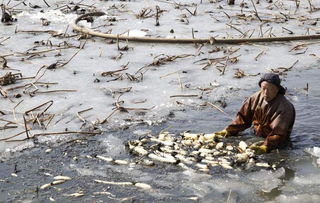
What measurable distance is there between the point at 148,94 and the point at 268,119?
207 centimetres

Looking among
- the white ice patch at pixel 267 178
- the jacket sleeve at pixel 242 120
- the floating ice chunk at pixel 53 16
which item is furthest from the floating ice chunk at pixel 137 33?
the white ice patch at pixel 267 178

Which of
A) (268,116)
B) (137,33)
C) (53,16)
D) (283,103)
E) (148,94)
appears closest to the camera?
(283,103)

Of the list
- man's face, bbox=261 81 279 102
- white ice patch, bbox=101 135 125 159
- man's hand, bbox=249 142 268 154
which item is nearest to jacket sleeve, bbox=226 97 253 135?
man's face, bbox=261 81 279 102

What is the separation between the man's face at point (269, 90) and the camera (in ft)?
19.5

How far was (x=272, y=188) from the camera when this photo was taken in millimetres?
5148

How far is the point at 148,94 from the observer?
7609mm

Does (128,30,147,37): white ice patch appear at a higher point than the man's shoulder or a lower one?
lower

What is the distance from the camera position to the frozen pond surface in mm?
5238

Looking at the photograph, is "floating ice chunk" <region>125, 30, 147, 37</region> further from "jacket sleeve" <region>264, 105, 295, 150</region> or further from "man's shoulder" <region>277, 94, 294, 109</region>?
"jacket sleeve" <region>264, 105, 295, 150</region>

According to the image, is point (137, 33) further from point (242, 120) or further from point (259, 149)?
point (259, 149)

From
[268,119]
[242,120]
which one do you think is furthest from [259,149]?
[242,120]

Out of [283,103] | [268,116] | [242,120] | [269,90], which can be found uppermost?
[269,90]

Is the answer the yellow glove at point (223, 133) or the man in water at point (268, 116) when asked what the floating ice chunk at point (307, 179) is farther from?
the yellow glove at point (223, 133)

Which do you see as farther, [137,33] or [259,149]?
[137,33]
